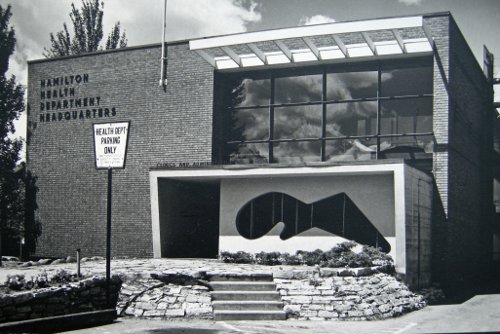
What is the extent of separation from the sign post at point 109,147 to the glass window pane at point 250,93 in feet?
31.6

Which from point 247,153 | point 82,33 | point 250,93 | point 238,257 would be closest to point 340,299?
point 238,257

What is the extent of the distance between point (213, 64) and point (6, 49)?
8.37 meters

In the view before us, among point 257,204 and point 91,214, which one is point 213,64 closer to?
point 257,204

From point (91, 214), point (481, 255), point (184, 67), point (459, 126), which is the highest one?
point (184, 67)

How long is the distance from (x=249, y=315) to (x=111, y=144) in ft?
14.7

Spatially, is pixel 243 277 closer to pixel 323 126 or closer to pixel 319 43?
pixel 323 126

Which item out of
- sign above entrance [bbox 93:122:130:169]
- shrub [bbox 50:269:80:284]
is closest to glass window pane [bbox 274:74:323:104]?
sign above entrance [bbox 93:122:130:169]

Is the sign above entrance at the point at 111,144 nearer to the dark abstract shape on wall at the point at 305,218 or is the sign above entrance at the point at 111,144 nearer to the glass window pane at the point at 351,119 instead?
the dark abstract shape on wall at the point at 305,218

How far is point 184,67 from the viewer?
2267 cm

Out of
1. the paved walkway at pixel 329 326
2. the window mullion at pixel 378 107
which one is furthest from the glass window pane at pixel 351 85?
the paved walkway at pixel 329 326

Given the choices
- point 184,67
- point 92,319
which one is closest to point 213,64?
point 184,67

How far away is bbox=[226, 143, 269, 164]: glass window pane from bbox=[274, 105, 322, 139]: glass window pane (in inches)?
25.1

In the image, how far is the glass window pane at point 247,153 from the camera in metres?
21.8

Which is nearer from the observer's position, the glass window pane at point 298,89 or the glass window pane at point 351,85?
the glass window pane at point 351,85
